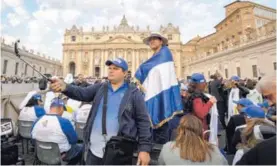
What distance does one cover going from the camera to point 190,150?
72.5 inches

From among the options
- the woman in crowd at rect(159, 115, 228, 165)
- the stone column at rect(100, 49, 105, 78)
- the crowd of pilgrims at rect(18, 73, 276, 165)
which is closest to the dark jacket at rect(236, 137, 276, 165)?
the crowd of pilgrims at rect(18, 73, 276, 165)

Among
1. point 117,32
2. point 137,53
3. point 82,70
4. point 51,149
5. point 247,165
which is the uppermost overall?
point 117,32

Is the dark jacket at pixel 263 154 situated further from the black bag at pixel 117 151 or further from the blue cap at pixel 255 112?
the blue cap at pixel 255 112

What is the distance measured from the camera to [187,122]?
6.48ft

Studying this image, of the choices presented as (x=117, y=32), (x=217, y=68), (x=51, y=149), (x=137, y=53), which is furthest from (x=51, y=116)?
(x=117, y=32)

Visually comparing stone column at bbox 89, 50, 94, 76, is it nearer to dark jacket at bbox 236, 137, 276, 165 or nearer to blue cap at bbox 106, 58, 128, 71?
blue cap at bbox 106, 58, 128, 71

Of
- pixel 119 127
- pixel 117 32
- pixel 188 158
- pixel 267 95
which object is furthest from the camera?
pixel 117 32

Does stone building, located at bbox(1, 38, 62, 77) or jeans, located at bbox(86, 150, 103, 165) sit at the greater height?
stone building, located at bbox(1, 38, 62, 77)

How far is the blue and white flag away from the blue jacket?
65 cm

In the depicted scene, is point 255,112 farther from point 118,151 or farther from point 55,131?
point 55,131

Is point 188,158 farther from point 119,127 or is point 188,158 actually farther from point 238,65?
point 238,65

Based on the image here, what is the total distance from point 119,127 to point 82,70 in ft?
212

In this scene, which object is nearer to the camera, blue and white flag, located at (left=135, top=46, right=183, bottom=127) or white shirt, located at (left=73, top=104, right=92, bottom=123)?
blue and white flag, located at (left=135, top=46, right=183, bottom=127)

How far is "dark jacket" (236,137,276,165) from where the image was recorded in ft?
3.45
